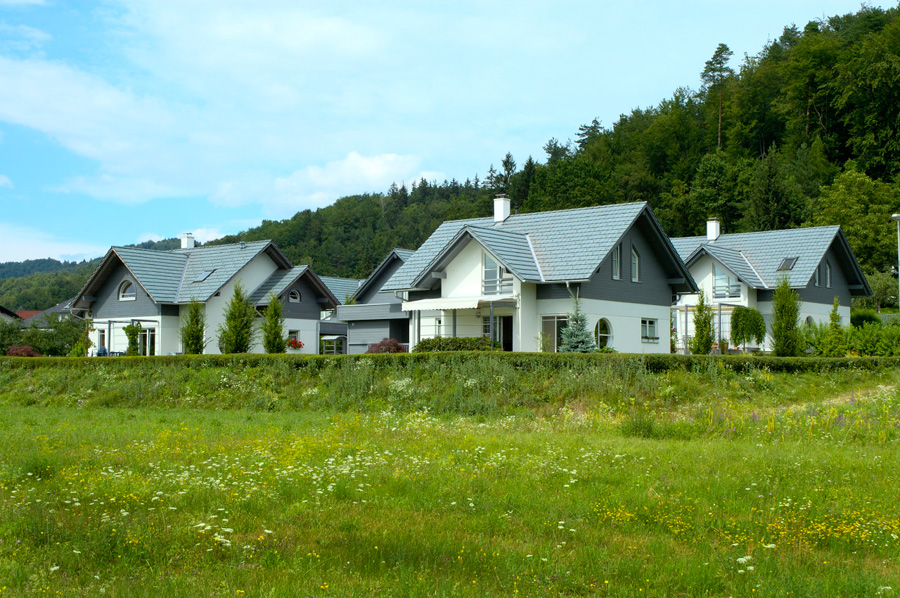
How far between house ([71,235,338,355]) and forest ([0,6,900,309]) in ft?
116

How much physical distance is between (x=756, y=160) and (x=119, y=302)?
5293cm

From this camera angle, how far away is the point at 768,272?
42594mm

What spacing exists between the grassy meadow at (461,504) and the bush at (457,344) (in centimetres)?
1189

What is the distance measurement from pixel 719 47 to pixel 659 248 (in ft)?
185

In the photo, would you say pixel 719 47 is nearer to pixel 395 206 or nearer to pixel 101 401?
pixel 395 206

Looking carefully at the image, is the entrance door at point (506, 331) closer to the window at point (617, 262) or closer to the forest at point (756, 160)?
the window at point (617, 262)

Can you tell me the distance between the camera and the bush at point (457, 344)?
94.8 ft

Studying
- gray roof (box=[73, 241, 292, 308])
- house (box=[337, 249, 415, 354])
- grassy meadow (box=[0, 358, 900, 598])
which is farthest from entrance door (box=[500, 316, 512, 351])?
grassy meadow (box=[0, 358, 900, 598])

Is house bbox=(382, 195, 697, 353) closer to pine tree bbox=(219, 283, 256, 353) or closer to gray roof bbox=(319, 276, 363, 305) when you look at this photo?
pine tree bbox=(219, 283, 256, 353)

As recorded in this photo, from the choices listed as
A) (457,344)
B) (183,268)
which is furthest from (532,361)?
(183,268)

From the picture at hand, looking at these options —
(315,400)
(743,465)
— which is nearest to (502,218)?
(315,400)

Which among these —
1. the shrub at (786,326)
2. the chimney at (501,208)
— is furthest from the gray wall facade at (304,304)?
the shrub at (786,326)

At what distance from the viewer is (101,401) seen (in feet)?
75.8

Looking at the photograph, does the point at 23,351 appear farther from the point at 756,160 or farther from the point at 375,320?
the point at 756,160
